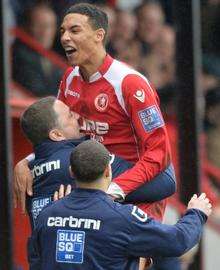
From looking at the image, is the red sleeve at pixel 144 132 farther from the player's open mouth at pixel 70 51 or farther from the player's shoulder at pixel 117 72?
the player's open mouth at pixel 70 51

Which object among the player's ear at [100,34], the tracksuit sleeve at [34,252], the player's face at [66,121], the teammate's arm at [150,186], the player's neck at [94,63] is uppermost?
the player's ear at [100,34]

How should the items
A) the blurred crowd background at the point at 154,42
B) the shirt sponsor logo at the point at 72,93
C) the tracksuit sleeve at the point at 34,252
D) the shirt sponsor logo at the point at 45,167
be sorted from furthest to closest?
the blurred crowd background at the point at 154,42 < the shirt sponsor logo at the point at 72,93 < the shirt sponsor logo at the point at 45,167 < the tracksuit sleeve at the point at 34,252

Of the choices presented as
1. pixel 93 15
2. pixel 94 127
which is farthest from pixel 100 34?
pixel 94 127

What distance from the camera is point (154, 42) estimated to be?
38.4 feet

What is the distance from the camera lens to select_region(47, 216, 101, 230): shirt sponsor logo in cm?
634

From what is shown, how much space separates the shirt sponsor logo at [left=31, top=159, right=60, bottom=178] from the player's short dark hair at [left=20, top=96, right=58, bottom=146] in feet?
0.37

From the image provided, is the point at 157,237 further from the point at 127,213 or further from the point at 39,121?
the point at 39,121

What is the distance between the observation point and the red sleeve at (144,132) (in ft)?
22.1

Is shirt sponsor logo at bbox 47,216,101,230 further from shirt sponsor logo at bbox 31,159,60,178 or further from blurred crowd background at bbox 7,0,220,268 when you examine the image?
blurred crowd background at bbox 7,0,220,268

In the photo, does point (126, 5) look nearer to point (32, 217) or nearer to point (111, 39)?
point (111, 39)

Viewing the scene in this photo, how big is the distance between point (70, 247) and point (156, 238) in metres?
0.37

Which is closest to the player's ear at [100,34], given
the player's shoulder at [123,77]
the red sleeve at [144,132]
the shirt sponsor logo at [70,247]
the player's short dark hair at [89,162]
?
the player's shoulder at [123,77]

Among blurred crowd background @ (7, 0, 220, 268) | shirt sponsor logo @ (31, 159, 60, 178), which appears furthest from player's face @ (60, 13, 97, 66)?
blurred crowd background @ (7, 0, 220, 268)

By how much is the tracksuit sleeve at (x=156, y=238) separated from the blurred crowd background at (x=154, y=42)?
152 inches
